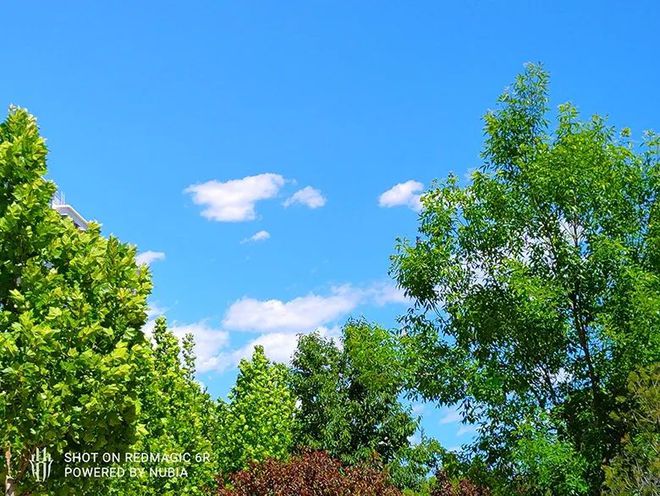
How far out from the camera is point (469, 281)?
16719 millimetres

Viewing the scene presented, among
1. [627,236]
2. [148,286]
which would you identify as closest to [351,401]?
[627,236]

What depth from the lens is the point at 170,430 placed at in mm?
20844

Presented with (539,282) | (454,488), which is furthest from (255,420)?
(539,282)

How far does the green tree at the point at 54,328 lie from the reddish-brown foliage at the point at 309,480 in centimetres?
684

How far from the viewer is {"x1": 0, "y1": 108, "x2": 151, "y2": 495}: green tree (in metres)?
11.0

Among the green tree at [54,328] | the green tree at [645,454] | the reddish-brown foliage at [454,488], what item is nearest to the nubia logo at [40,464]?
the green tree at [54,328]

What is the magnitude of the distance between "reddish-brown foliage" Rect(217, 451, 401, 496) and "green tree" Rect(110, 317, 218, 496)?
4.52 ft

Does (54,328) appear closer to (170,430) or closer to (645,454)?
(645,454)

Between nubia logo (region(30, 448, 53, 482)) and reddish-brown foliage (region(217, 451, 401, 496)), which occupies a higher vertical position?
reddish-brown foliage (region(217, 451, 401, 496))

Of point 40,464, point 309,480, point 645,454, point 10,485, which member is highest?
point 309,480

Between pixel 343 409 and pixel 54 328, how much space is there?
19.4 metres

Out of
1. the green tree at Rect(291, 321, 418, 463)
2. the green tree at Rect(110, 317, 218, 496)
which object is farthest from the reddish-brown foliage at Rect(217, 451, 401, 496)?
the green tree at Rect(291, 321, 418, 463)

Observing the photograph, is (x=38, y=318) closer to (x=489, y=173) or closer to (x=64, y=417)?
Result: (x=64, y=417)

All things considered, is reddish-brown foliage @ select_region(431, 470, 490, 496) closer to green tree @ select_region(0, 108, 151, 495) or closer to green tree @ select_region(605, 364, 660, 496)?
green tree @ select_region(605, 364, 660, 496)
